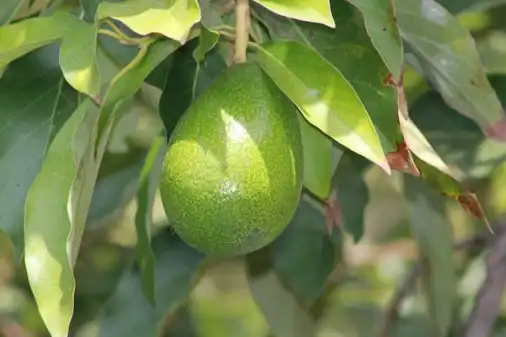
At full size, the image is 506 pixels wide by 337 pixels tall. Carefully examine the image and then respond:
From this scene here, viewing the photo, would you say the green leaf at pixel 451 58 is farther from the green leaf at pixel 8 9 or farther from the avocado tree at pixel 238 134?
the green leaf at pixel 8 9

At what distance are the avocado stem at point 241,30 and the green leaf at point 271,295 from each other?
504mm

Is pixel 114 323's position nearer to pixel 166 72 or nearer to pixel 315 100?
pixel 166 72

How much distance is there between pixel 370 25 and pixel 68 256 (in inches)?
11.4

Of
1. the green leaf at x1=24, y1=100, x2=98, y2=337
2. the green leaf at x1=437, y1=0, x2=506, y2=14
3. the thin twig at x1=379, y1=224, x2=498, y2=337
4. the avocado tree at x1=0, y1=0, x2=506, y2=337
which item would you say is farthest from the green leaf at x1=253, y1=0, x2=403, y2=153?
the thin twig at x1=379, y1=224, x2=498, y2=337

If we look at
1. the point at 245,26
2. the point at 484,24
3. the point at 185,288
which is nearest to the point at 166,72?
the point at 245,26

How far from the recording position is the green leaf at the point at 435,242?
3.91 ft

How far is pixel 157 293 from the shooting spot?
112 cm

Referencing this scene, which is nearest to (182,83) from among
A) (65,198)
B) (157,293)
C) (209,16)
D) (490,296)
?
(209,16)

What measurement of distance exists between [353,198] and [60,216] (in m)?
0.58

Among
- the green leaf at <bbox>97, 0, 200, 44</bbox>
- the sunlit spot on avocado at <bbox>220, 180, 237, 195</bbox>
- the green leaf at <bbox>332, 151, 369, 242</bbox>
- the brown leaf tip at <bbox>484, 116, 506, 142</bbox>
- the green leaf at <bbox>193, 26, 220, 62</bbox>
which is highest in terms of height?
the green leaf at <bbox>97, 0, 200, 44</bbox>

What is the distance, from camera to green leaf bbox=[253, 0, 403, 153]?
2.45 feet

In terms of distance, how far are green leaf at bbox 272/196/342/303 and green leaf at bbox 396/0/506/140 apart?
0.31 m

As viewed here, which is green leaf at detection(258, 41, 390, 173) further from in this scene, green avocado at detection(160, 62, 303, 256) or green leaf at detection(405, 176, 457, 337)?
green leaf at detection(405, 176, 457, 337)

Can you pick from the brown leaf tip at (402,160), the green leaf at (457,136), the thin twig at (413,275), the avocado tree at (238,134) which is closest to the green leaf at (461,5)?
the avocado tree at (238,134)
